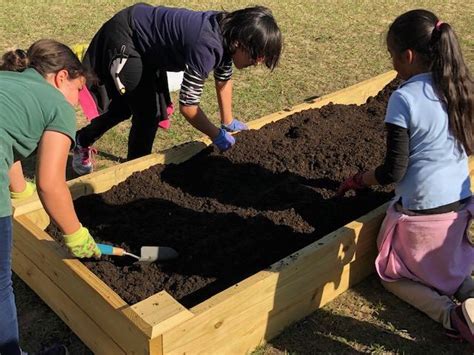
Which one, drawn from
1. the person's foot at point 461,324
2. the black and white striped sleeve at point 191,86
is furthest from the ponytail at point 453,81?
the black and white striped sleeve at point 191,86

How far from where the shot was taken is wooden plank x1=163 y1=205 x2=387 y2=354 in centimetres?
234

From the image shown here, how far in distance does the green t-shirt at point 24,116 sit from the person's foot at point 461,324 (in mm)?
1889

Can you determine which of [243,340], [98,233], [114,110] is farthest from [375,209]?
[114,110]

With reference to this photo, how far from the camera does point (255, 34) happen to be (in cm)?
307

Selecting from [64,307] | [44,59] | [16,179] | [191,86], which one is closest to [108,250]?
[64,307]

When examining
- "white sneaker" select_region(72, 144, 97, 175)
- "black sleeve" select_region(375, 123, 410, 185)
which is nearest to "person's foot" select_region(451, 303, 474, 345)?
"black sleeve" select_region(375, 123, 410, 185)

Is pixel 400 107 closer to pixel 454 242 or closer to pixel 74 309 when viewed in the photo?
pixel 454 242

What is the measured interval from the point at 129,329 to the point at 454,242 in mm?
1628

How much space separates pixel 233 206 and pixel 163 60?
102 centimetres

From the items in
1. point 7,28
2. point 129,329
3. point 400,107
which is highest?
point 400,107

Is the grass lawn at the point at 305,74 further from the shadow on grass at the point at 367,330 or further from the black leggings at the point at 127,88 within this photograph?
the black leggings at the point at 127,88

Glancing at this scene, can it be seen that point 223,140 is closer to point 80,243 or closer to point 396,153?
point 396,153

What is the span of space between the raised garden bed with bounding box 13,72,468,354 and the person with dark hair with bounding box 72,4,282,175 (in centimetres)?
33

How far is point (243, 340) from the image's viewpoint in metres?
2.61
